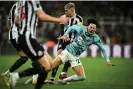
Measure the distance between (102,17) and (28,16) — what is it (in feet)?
68.9

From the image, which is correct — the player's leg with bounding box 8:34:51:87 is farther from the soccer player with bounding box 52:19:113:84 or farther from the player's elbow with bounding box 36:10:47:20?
the soccer player with bounding box 52:19:113:84

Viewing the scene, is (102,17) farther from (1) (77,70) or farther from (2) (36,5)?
(2) (36,5)

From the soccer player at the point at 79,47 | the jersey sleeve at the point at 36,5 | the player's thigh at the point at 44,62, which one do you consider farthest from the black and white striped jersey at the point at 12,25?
the jersey sleeve at the point at 36,5

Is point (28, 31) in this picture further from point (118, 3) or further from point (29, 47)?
point (118, 3)

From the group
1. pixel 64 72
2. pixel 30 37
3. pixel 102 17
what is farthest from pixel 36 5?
pixel 102 17

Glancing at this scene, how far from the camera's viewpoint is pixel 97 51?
84.1ft

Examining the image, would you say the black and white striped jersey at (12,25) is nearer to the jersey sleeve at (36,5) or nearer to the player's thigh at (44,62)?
the player's thigh at (44,62)

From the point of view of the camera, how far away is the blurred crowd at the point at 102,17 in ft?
89.7

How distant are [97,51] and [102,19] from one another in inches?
155

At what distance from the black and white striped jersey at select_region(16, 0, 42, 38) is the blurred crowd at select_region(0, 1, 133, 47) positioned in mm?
17939

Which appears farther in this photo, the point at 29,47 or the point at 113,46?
the point at 113,46

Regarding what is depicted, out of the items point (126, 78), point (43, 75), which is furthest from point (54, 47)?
point (43, 75)

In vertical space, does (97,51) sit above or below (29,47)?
below

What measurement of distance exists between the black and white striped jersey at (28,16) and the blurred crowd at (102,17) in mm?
17939
